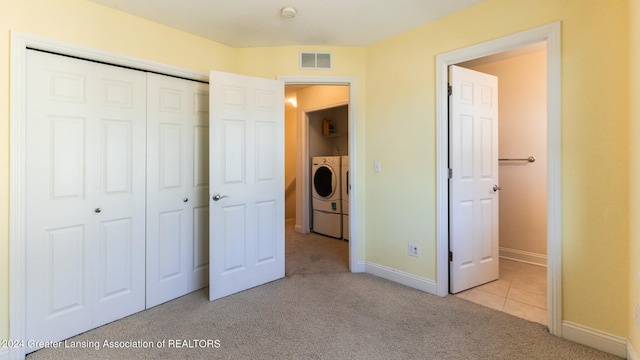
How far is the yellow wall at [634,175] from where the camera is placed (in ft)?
4.83

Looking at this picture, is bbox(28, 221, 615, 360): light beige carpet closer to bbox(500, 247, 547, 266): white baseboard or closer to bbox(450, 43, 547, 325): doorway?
bbox(450, 43, 547, 325): doorway

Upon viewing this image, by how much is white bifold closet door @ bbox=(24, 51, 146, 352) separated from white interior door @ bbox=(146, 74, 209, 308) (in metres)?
0.08

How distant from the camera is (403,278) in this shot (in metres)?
2.73

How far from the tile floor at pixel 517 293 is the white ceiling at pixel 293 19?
2.33 m

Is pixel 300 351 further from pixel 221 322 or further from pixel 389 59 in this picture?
pixel 389 59

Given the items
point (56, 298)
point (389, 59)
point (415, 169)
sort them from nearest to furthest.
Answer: point (56, 298) < point (415, 169) < point (389, 59)

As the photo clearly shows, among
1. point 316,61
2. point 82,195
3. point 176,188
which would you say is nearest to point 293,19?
point 316,61

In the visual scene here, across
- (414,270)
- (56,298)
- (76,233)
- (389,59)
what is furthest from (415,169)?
(56,298)

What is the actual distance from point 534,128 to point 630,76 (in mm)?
1789

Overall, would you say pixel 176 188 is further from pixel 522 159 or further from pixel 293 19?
pixel 522 159

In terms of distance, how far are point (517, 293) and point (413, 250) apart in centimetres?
93

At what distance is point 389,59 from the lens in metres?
2.80

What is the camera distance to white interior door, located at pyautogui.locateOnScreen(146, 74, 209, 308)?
90.7 inches

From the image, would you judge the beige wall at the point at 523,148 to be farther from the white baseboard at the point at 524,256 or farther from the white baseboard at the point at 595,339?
A: the white baseboard at the point at 595,339
